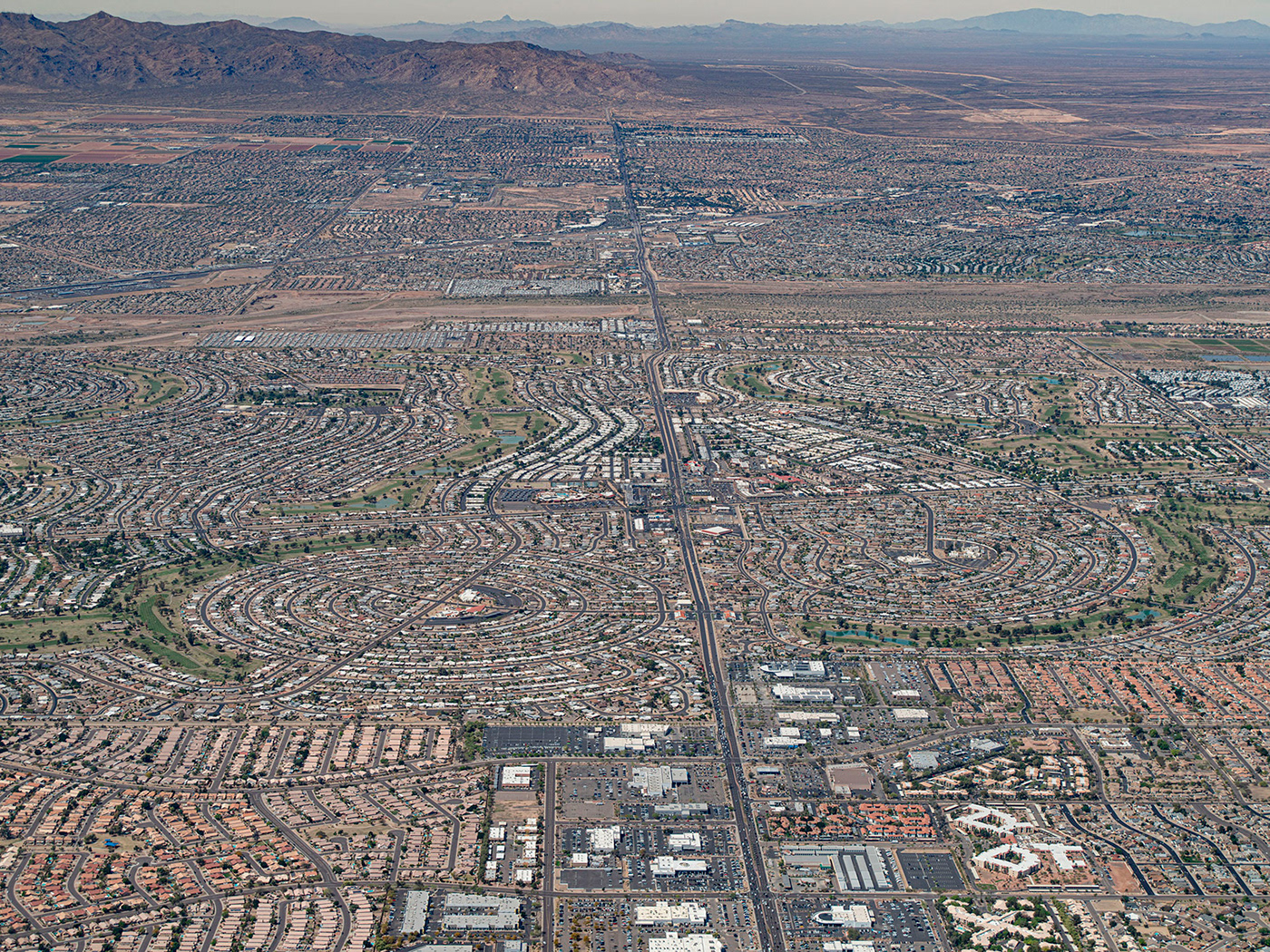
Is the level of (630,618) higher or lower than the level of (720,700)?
higher

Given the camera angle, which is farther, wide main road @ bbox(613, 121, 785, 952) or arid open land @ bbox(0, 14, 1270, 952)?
arid open land @ bbox(0, 14, 1270, 952)

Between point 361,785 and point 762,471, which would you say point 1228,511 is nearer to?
point 762,471

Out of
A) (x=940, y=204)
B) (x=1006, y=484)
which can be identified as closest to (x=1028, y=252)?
(x=940, y=204)

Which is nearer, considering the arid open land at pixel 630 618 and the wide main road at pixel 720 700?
the wide main road at pixel 720 700

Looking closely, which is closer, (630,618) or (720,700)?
(720,700)
